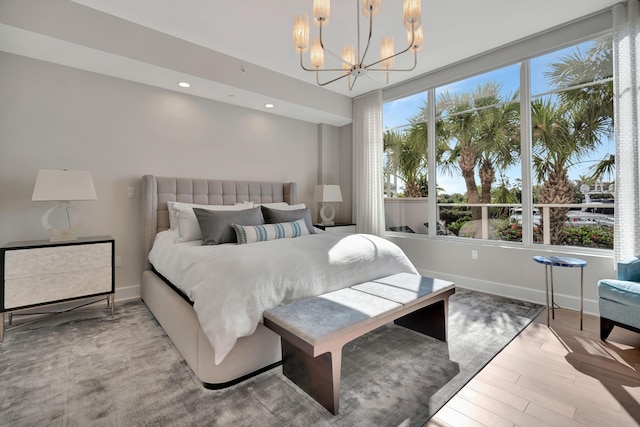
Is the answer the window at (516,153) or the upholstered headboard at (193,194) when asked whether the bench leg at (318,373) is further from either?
the window at (516,153)

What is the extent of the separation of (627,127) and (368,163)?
2824 millimetres

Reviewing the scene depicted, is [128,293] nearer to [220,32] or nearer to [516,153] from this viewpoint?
[220,32]

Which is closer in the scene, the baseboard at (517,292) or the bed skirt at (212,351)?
the bed skirt at (212,351)

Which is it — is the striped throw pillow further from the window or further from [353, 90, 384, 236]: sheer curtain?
the window

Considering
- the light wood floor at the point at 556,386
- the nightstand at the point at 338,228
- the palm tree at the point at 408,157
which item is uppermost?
the palm tree at the point at 408,157

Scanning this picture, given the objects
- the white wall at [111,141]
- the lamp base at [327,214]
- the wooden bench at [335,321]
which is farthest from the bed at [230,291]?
the lamp base at [327,214]

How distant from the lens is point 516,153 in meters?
3.42

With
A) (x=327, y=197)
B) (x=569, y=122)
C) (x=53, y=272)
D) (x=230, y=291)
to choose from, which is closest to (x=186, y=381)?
(x=230, y=291)

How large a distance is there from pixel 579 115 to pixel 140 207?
15.7 feet

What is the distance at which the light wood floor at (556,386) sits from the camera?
1.51 metres

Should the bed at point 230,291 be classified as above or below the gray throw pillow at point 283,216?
below

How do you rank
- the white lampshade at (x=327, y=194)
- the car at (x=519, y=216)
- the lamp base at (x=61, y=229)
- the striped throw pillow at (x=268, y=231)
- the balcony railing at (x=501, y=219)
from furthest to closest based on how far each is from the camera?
1. the white lampshade at (x=327, y=194)
2. the car at (x=519, y=216)
3. the balcony railing at (x=501, y=219)
4. the striped throw pillow at (x=268, y=231)
5. the lamp base at (x=61, y=229)

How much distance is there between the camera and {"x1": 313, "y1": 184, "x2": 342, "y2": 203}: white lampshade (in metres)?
4.67

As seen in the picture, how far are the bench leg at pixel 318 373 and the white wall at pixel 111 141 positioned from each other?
247cm
